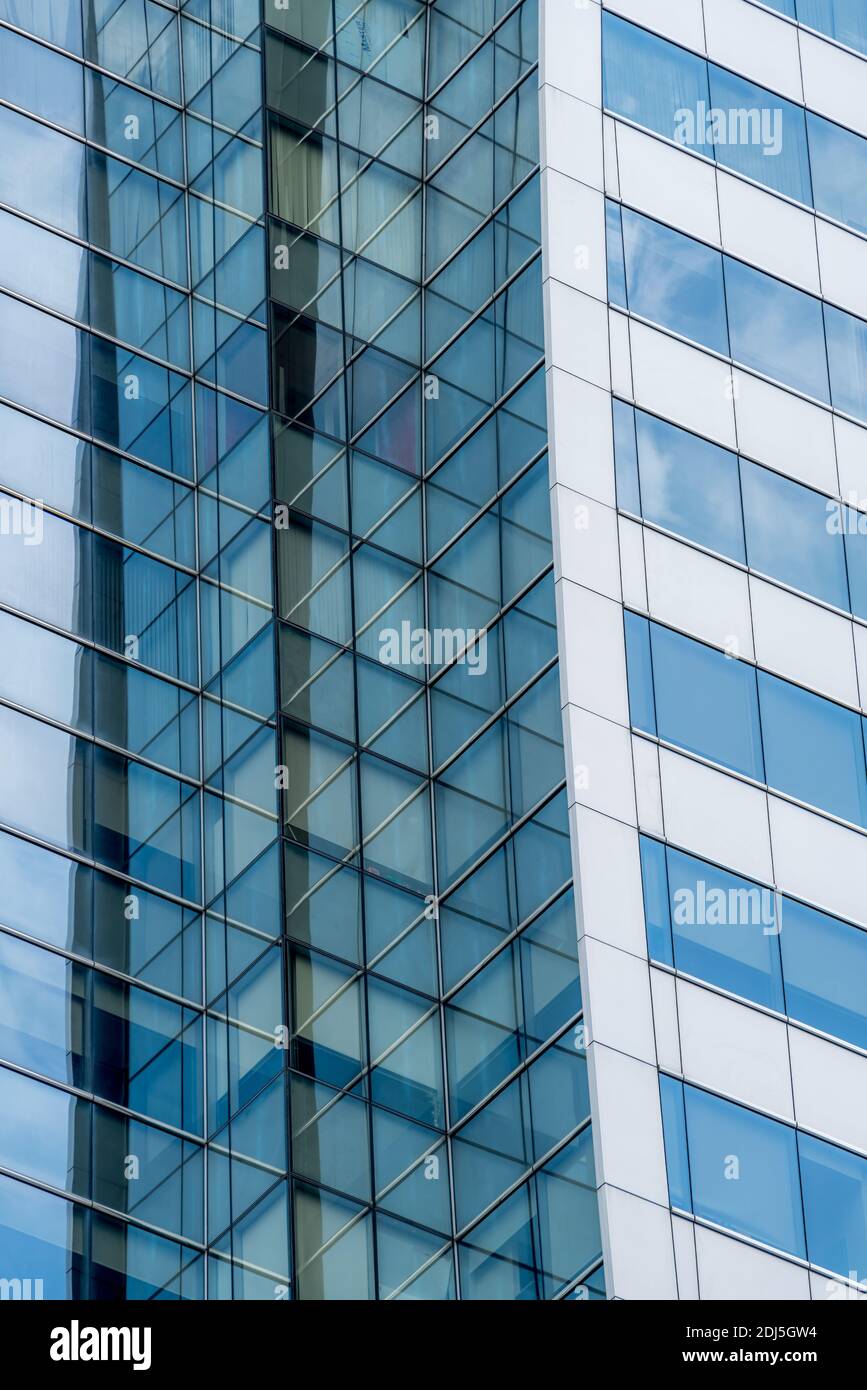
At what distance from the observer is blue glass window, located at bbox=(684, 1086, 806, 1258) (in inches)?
1068

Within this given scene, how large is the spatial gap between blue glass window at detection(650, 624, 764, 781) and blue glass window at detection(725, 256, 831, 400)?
4569 millimetres

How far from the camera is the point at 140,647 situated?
114 ft

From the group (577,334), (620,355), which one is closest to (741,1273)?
(620,355)

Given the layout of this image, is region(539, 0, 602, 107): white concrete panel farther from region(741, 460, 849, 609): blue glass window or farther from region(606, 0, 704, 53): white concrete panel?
region(741, 460, 849, 609): blue glass window

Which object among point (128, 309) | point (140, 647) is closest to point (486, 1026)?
point (140, 647)

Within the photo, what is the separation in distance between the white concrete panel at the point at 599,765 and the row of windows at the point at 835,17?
12.2 meters

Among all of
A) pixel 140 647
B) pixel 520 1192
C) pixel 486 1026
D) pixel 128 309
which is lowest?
pixel 520 1192

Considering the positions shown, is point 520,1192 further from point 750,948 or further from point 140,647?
point 140,647

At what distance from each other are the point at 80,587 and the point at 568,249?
8434 mm

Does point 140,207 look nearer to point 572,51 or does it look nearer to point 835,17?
point 572,51

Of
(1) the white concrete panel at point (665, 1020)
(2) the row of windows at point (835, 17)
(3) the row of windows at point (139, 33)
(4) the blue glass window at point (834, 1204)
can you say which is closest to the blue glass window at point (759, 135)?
(2) the row of windows at point (835, 17)

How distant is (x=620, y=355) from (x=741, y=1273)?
11.3 meters

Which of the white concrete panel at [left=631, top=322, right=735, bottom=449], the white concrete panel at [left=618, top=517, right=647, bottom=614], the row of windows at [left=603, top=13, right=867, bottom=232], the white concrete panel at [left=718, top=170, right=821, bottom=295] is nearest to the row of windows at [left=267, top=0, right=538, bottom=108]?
the row of windows at [left=603, top=13, right=867, bottom=232]

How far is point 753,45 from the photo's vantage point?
34.6 m
